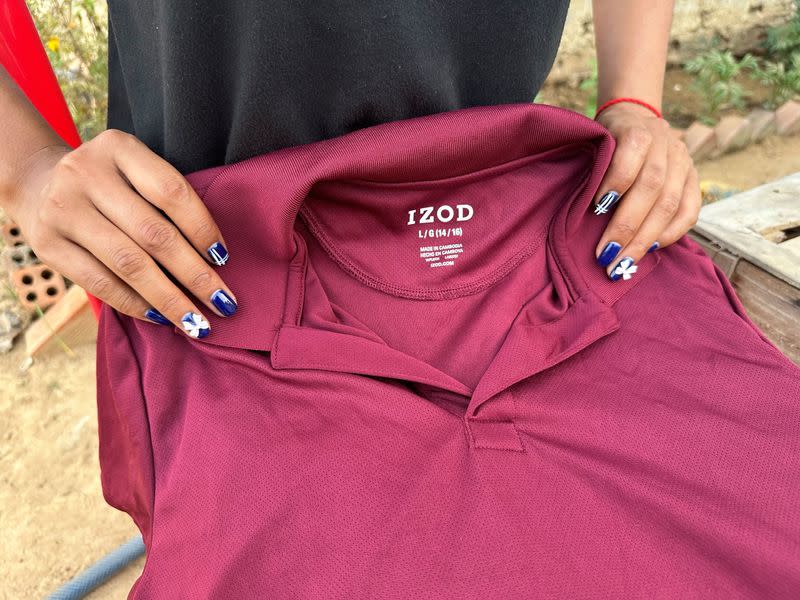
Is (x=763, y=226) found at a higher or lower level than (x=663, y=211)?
lower

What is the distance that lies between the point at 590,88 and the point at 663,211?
2566mm

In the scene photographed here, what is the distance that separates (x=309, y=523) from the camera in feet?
2.22

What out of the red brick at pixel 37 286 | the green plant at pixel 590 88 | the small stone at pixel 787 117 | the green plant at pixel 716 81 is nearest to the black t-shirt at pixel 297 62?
the red brick at pixel 37 286

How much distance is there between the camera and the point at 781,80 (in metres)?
3.45

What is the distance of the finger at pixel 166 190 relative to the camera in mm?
761

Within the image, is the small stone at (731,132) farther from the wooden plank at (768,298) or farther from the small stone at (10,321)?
the small stone at (10,321)

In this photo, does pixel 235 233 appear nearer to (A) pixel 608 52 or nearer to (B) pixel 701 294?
(B) pixel 701 294

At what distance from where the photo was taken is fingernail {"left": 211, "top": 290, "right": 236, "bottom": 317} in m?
0.80

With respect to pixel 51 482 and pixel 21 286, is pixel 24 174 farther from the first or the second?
pixel 21 286

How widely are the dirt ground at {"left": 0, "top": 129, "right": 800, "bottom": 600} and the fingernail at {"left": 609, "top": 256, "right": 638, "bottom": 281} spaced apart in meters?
1.36

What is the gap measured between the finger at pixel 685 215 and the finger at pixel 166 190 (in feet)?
2.25

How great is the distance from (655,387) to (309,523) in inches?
18.8

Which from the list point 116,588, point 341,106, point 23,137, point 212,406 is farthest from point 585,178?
point 116,588

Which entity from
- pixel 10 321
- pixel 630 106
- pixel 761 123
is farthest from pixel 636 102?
pixel 761 123
